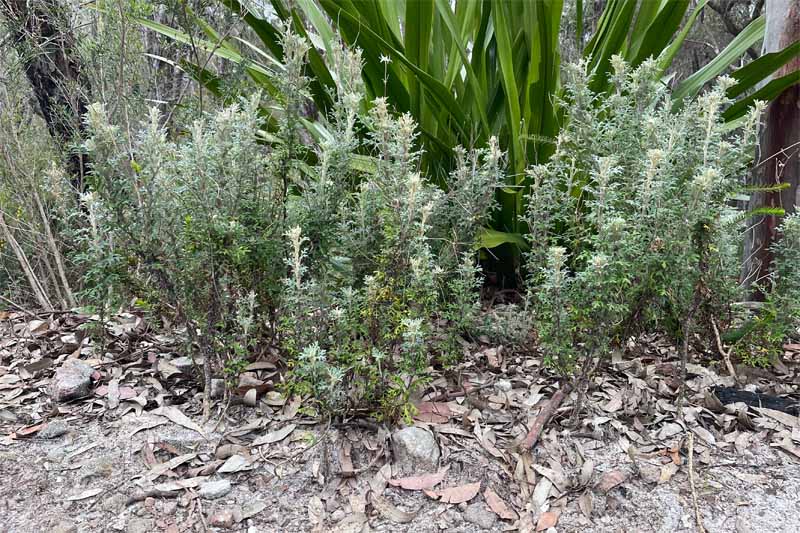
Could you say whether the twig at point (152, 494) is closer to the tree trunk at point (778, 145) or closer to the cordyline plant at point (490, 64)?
the cordyline plant at point (490, 64)

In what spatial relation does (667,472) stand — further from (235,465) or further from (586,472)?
(235,465)

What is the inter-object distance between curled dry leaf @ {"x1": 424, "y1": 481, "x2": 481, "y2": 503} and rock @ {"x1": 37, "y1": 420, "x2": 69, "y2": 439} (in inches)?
43.7

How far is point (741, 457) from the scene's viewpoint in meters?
1.61

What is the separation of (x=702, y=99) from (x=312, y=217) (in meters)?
1.15

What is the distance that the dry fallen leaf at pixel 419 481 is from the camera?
1.49 m

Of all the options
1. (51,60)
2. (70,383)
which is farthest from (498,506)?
(51,60)

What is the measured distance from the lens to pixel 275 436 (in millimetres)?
1644

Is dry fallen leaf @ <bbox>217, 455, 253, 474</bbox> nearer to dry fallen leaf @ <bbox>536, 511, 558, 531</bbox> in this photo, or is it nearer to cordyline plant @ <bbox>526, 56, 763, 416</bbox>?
dry fallen leaf @ <bbox>536, 511, 558, 531</bbox>

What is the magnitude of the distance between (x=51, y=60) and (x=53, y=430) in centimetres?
Result: 207

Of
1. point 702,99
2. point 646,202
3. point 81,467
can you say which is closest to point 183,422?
point 81,467

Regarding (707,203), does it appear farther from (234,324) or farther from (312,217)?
(234,324)

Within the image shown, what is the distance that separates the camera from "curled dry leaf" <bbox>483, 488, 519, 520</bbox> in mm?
1418

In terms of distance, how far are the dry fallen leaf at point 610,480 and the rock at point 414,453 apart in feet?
1.44

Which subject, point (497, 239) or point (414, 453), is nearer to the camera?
point (414, 453)
